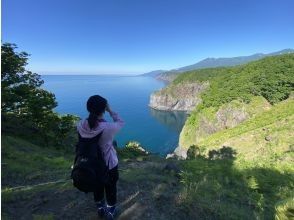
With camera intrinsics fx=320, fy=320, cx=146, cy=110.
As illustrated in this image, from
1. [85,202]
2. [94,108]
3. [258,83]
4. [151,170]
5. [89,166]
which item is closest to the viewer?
[89,166]

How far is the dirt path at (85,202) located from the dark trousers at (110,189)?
652 millimetres

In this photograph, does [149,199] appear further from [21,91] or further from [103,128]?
[21,91]

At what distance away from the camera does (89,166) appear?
5.48 meters

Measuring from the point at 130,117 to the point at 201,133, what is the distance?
281ft

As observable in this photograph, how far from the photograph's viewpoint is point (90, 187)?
5594mm

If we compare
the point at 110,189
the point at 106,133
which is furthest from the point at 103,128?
the point at 110,189

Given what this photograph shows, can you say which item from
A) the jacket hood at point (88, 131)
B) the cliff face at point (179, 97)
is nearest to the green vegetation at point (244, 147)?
the jacket hood at point (88, 131)

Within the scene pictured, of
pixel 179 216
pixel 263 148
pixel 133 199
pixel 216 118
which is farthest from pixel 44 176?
pixel 216 118

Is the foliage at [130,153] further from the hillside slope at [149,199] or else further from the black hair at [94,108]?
the black hair at [94,108]

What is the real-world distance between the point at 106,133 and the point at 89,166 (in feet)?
2.18

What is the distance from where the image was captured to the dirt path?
725cm

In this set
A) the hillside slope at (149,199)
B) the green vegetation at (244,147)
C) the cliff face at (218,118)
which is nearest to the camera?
the hillside slope at (149,199)

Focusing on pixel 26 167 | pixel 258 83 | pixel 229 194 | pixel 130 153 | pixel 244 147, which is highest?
pixel 26 167

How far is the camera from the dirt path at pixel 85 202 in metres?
7.25
